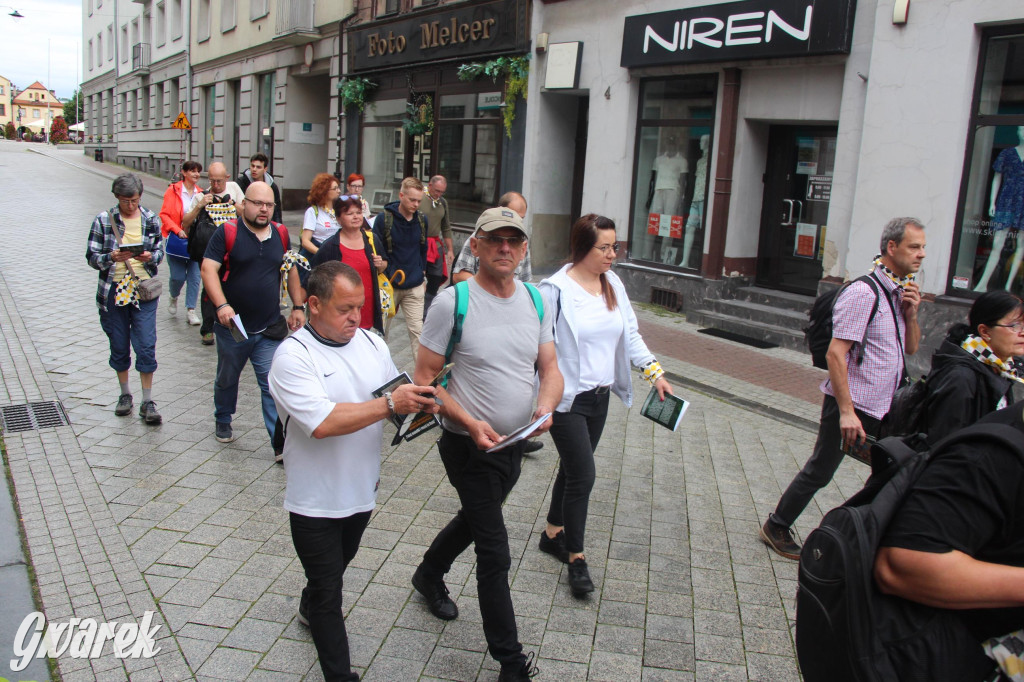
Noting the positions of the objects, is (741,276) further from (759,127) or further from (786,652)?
(786,652)

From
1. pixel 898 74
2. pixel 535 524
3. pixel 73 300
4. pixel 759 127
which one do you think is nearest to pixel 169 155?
pixel 73 300

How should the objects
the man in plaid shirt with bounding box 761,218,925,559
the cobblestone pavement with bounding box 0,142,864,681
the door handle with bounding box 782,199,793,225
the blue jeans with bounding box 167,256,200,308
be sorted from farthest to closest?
the door handle with bounding box 782,199,793,225 → the blue jeans with bounding box 167,256,200,308 → the man in plaid shirt with bounding box 761,218,925,559 → the cobblestone pavement with bounding box 0,142,864,681

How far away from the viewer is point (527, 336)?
349cm

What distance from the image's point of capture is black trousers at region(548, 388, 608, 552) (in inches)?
162

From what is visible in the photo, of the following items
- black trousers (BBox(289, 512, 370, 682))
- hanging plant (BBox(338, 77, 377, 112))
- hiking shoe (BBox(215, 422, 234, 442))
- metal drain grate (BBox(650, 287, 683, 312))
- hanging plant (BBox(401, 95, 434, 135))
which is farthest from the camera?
hanging plant (BBox(338, 77, 377, 112))

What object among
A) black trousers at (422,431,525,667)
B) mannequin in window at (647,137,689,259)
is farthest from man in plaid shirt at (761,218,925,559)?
mannequin in window at (647,137,689,259)

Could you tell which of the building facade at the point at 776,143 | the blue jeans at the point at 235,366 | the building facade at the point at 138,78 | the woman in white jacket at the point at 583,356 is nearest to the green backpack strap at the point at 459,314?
the woman in white jacket at the point at 583,356

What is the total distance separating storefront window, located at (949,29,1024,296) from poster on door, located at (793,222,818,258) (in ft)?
7.12

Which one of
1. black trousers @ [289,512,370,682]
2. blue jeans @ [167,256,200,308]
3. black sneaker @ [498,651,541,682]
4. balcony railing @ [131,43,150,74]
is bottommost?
black sneaker @ [498,651,541,682]

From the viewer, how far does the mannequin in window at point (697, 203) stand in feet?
39.5

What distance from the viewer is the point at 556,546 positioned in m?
4.52

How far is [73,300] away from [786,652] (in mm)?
10176

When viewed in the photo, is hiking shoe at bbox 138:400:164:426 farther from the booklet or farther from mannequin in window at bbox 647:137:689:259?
mannequin in window at bbox 647:137:689:259

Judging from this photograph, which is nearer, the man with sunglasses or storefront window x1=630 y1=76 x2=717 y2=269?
the man with sunglasses
